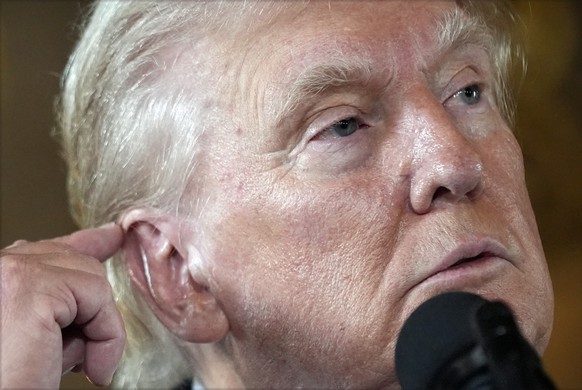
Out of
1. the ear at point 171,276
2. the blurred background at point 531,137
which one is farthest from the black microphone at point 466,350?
the blurred background at point 531,137

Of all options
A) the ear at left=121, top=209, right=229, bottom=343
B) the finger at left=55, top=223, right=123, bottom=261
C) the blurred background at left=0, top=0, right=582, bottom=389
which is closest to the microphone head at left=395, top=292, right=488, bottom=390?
the ear at left=121, top=209, right=229, bottom=343

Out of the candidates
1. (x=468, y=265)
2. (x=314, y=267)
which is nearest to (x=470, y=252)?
(x=468, y=265)

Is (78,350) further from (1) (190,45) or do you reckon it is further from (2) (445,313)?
(2) (445,313)

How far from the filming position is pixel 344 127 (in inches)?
69.9

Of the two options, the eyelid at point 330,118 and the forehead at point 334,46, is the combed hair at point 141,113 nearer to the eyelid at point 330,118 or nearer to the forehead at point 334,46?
the forehead at point 334,46

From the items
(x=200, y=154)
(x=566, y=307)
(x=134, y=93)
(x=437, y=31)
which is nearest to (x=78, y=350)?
(x=200, y=154)

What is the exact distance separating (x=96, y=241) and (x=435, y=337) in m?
0.96

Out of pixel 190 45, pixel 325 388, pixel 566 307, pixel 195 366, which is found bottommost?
pixel 566 307

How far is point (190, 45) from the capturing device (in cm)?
190

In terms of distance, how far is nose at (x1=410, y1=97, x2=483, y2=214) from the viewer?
1.65 meters

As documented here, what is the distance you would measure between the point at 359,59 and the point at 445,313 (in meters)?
0.73

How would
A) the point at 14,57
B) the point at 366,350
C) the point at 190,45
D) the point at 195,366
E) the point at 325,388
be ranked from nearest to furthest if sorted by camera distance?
the point at 366,350
the point at 325,388
the point at 190,45
the point at 195,366
the point at 14,57

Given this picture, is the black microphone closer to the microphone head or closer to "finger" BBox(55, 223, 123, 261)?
the microphone head

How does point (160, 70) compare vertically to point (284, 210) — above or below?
above
